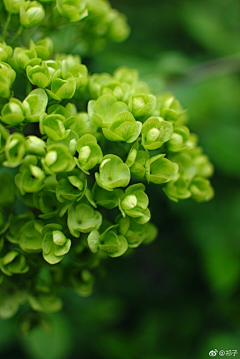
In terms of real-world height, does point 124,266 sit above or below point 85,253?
below

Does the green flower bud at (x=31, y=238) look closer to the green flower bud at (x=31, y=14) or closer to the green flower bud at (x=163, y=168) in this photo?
the green flower bud at (x=163, y=168)

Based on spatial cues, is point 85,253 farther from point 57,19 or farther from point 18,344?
point 18,344

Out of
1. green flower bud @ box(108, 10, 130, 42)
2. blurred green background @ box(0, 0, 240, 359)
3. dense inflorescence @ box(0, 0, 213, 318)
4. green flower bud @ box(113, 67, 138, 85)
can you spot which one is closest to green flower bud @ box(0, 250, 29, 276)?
dense inflorescence @ box(0, 0, 213, 318)

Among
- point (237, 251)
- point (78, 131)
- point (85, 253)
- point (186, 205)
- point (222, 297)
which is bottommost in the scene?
point (222, 297)

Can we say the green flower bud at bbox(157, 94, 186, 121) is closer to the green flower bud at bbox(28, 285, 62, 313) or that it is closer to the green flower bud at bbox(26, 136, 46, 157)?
the green flower bud at bbox(26, 136, 46, 157)

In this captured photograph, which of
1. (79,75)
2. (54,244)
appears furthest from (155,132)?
(54,244)

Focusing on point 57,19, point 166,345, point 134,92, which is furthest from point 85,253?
point 166,345

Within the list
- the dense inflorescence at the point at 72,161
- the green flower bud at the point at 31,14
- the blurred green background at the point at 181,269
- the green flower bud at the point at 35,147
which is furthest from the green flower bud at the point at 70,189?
the blurred green background at the point at 181,269

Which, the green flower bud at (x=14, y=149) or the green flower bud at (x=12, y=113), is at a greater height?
the green flower bud at (x=12, y=113)
